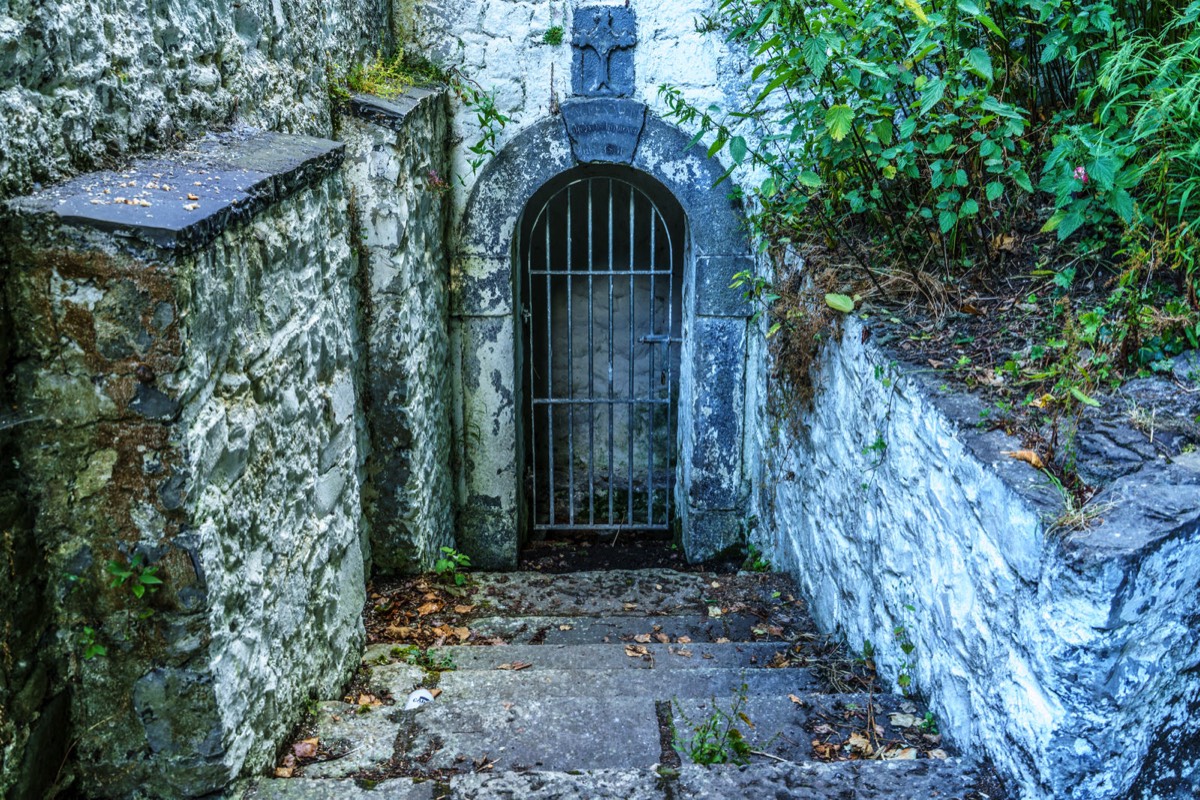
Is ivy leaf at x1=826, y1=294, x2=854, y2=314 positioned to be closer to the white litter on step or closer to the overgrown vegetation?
the overgrown vegetation

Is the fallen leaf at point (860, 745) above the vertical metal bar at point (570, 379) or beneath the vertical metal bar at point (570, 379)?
beneath

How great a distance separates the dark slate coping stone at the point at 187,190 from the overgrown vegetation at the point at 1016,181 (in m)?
1.68

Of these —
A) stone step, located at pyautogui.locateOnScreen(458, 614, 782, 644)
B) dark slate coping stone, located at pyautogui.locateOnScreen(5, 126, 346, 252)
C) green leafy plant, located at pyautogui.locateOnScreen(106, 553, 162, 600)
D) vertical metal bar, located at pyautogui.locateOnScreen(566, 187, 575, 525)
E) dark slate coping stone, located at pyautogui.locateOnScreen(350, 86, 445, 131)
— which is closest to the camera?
dark slate coping stone, located at pyautogui.locateOnScreen(5, 126, 346, 252)

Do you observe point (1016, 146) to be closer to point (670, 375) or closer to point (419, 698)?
point (670, 375)

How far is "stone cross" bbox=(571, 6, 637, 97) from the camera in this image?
4.75 metres

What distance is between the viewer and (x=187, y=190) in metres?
1.98

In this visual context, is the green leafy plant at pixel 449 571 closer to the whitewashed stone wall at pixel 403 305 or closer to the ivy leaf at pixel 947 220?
the whitewashed stone wall at pixel 403 305

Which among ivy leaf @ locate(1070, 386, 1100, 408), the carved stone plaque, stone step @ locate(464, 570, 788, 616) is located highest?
the carved stone plaque

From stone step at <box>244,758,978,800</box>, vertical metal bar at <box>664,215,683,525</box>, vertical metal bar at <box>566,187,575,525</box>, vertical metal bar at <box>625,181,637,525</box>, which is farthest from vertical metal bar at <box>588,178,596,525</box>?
stone step at <box>244,758,978,800</box>

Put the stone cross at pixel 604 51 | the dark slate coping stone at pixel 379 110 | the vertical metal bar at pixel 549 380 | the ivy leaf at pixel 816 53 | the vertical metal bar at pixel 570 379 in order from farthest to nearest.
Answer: the vertical metal bar at pixel 549 380 < the vertical metal bar at pixel 570 379 < the stone cross at pixel 604 51 < the dark slate coping stone at pixel 379 110 < the ivy leaf at pixel 816 53

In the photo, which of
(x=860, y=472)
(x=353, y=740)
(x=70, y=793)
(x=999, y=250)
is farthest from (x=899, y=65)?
(x=70, y=793)

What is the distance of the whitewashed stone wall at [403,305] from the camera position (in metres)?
3.90

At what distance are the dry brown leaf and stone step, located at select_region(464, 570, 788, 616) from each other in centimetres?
240

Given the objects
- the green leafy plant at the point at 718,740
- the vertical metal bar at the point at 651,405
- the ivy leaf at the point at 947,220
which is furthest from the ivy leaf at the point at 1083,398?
the vertical metal bar at the point at 651,405
